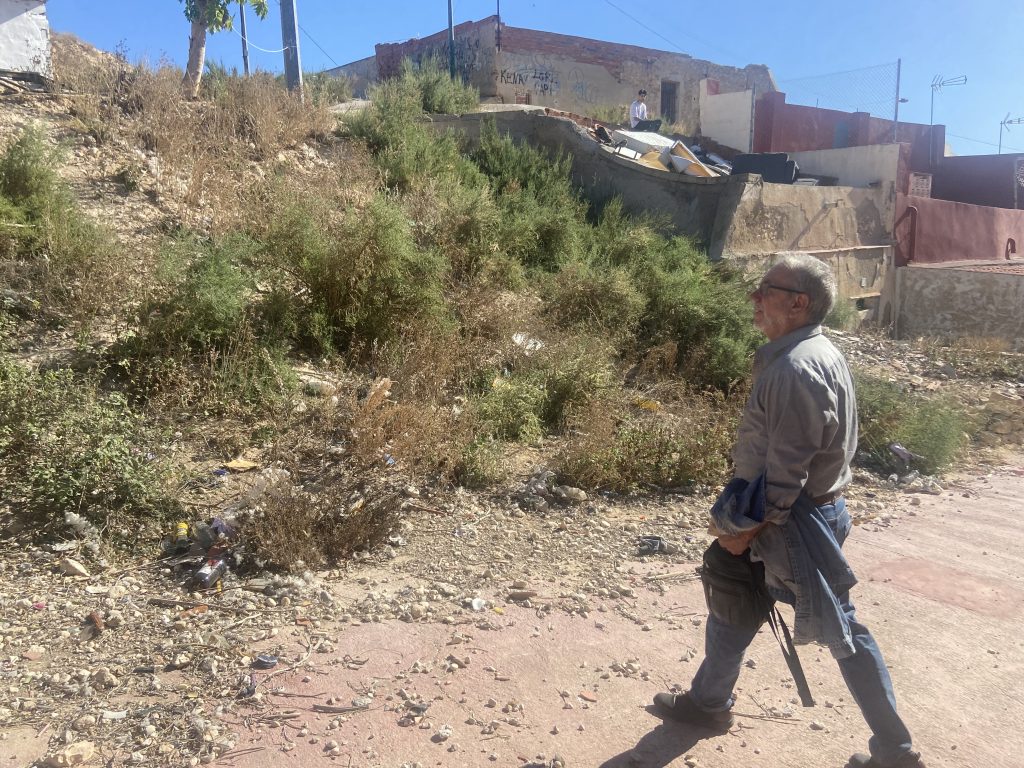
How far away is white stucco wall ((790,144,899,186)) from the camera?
1448 cm

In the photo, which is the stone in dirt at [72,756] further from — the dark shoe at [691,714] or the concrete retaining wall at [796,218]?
the concrete retaining wall at [796,218]

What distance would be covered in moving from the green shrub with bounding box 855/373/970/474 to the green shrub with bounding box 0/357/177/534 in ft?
17.4

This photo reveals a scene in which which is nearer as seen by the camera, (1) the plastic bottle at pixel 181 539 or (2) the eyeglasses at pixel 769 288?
(2) the eyeglasses at pixel 769 288

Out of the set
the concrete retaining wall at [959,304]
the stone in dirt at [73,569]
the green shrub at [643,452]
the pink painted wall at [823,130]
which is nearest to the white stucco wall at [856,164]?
the pink painted wall at [823,130]

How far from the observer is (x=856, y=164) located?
1529 cm

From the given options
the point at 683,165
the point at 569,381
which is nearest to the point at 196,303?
the point at 569,381

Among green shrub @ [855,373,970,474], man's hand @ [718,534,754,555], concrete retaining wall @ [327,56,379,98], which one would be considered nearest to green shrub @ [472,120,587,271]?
green shrub @ [855,373,970,474]

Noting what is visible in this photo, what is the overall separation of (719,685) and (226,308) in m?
4.44

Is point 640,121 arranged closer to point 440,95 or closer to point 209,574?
point 440,95

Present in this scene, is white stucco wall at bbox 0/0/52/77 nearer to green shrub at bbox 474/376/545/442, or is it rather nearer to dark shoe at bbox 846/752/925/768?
green shrub at bbox 474/376/545/442

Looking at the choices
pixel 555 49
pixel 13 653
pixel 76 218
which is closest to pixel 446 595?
pixel 13 653

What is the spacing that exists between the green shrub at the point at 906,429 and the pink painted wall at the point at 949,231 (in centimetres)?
877

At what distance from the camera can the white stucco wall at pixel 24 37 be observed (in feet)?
31.5

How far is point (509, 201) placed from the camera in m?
10.2
